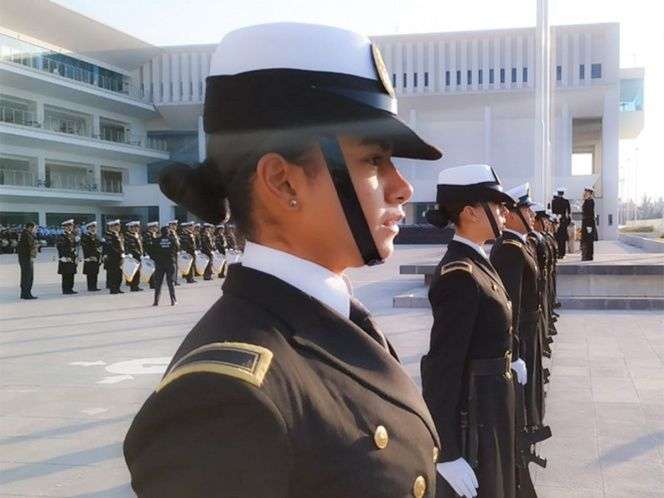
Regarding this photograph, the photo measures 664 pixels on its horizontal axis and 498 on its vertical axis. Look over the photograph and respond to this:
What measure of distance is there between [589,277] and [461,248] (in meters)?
10.2

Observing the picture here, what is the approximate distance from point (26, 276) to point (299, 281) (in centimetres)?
1400

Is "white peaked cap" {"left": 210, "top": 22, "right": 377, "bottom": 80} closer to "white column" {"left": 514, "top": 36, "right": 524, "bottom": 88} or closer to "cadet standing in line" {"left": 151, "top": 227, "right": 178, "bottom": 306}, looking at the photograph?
"cadet standing in line" {"left": 151, "top": 227, "right": 178, "bottom": 306}

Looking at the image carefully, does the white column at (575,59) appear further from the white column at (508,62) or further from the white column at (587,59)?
the white column at (508,62)

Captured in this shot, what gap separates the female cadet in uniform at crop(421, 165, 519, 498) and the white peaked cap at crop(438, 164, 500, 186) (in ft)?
1.60

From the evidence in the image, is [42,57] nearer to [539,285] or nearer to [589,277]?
[589,277]

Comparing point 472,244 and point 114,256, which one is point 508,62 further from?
point 472,244

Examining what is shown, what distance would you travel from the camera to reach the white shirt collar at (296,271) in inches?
43.3

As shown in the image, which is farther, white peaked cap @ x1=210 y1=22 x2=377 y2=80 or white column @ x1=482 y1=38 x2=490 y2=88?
white column @ x1=482 y1=38 x2=490 y2=88

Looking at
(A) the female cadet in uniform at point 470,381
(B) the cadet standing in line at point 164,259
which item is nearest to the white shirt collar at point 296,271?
(A) the female cadet in uniform at point 470,381

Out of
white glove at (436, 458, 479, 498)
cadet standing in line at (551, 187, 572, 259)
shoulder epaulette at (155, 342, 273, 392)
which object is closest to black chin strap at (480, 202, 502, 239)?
white glove at (436, 458, 479, 498)

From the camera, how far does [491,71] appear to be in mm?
41594

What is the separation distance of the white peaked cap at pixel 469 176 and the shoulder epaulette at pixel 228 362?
93.9 inches

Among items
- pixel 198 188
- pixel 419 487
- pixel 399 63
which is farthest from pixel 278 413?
pixel 399 63

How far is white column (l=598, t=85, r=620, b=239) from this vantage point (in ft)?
139
